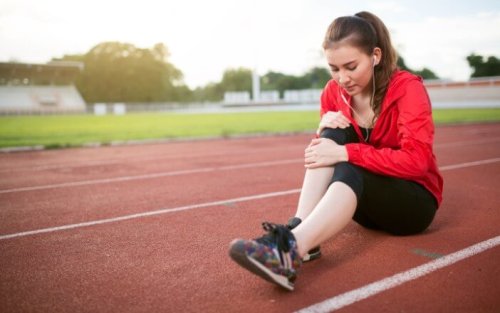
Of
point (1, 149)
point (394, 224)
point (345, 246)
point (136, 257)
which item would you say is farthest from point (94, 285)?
point (1, 149)

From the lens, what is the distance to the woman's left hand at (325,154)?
238cm

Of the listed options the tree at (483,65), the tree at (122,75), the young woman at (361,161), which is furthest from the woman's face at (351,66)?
the tree at (122,75)

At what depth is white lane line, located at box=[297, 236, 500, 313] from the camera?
203 cm

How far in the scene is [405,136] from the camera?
94.2 inches

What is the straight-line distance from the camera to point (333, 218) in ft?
7.14

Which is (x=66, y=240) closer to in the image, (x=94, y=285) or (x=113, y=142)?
(x=94, y=285)

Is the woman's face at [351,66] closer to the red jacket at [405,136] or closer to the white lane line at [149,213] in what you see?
the red jacket at [405,136]

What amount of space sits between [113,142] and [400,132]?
34.1 ft

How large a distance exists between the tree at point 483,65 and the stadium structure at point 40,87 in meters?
59.3

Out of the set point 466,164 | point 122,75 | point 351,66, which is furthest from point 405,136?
point 122,75

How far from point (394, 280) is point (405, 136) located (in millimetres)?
864

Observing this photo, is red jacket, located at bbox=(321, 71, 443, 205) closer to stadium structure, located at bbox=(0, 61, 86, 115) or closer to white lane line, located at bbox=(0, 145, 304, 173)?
white lane line, located at bbox=(0, 145, 304, 173)

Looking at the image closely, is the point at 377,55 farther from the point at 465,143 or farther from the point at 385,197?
the point at 465,143

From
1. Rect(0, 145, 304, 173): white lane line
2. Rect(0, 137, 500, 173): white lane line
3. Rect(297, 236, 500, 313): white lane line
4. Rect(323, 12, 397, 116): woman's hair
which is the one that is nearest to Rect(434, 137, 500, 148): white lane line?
Rect(0, 137, 500, 173): white lane line
